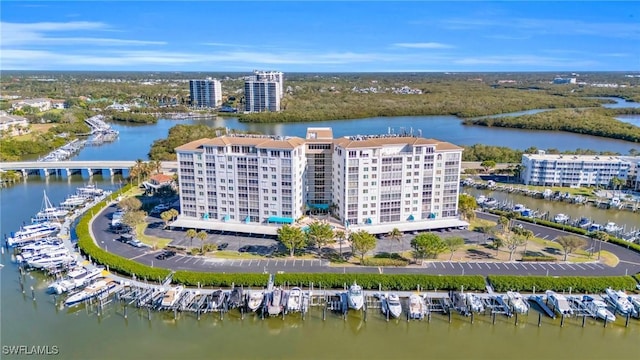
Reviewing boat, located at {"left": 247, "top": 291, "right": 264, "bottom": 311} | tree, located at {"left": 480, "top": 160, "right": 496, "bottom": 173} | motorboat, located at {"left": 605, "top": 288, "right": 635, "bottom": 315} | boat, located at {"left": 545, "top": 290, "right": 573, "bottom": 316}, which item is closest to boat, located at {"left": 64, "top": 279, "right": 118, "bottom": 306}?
boat, located at {"left": 247, "top": 291, "right": 264, "bottom": 311}

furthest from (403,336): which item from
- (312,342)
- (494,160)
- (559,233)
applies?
(494,160)

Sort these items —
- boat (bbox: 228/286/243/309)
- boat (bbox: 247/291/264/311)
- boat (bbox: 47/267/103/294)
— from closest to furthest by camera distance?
boat (bbox: 247/291/264/311)
boat (bbox: 228/286/243/309)
boat (bbox: 47/267/103/294)

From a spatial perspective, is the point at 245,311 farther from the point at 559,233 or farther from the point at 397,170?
the point at 559,233

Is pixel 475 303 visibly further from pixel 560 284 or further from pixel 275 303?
pixel 275 303

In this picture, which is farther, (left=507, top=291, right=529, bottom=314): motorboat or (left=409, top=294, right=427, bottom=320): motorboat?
(left=507, top=291, right=529, bottom=314): motorboat

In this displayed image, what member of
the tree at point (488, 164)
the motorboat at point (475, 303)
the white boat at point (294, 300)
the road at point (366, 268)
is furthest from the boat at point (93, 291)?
the tree at point (488, 164)

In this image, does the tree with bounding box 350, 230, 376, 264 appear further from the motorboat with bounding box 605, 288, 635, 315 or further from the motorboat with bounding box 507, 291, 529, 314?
the motorboat with bounding box 605, 288, 635, 315
